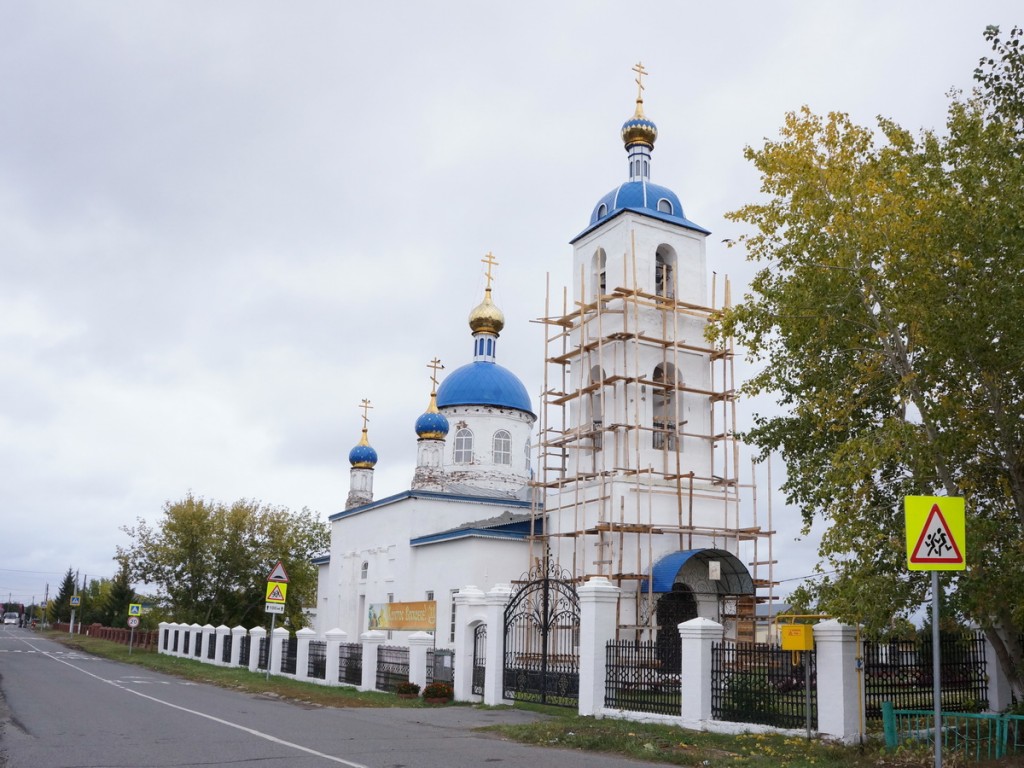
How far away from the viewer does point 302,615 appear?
4778 cm

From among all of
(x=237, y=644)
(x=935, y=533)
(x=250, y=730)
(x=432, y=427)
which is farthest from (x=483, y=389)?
(x=935, y=533)

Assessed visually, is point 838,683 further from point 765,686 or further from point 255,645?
point 255,645

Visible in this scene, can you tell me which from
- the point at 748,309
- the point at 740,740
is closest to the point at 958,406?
the point at 748,309

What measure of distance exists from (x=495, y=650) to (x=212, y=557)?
27.1 m

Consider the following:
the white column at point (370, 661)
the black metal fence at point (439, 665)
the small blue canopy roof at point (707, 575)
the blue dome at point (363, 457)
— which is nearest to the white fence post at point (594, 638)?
the black metal fence at point (439, 665)

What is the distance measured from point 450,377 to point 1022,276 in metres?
28.8

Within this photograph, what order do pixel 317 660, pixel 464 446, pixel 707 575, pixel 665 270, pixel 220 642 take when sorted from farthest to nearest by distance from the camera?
pixel 464 446 → pixel 220 642 → pixel 665 270 → pixel 707 575 → pixel 317 660

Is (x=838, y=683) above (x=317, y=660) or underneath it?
above

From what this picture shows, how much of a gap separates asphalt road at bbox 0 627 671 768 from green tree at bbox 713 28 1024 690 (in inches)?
170

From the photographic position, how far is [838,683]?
1162cm

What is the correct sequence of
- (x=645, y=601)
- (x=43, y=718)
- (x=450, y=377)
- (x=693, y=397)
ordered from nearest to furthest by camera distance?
(x=43, y=718) → (x=645, y=601) → (x=693, y=397) → (x=450, y=377)

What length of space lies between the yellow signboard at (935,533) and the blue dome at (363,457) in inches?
1486

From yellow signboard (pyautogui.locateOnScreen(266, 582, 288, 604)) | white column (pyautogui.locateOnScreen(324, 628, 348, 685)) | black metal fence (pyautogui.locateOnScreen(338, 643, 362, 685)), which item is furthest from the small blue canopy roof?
yellow signboard (pyautogui.locateOnScreen(266, 582, 288, 604))

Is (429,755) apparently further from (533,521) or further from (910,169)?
(533,521)
